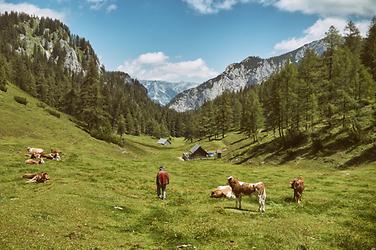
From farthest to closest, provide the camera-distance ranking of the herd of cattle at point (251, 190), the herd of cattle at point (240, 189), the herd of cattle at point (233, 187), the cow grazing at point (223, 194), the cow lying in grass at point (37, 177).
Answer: the cow lying in grass at point (37, 177), the cow grazing at point (223, 194), the herd of cattle at point (233, 187), the herd of cattle at point (240, 189), the herd of cattle at point (251, 190)

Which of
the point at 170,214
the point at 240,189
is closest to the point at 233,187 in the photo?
the point at 240,189

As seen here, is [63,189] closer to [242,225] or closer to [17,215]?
[17,215]

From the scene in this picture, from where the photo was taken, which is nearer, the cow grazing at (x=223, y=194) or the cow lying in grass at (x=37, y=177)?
the cow grazing at (x=223, y=194)

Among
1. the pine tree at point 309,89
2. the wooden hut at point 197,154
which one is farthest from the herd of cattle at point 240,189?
the wooden hut at point 197,154

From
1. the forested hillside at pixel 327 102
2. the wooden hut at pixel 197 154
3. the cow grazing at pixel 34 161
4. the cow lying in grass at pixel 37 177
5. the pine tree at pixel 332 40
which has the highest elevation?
the pine tree at pixel 332 40

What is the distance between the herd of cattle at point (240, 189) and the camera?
86.0 ft

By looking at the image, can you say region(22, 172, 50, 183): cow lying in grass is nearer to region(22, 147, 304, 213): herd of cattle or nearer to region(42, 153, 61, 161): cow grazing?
region(22, 147, 304, 213): herd of cattle

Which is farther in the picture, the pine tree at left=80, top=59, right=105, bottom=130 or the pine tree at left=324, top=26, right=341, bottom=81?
the pine tree at left=80, top=59, right=105, bottom=130

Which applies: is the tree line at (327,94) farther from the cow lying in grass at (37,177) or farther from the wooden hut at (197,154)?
the cow lying in grass at (37,177)

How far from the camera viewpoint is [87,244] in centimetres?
1731

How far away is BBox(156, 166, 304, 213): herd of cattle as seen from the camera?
2620 cm

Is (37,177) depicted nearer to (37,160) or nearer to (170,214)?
(37,160)

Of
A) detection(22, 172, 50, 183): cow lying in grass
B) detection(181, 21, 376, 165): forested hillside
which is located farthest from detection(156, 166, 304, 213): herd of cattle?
detection(181, 21, 376, 165): forested hillside

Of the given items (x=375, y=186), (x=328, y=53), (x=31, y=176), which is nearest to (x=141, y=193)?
(x=31, y=176)
